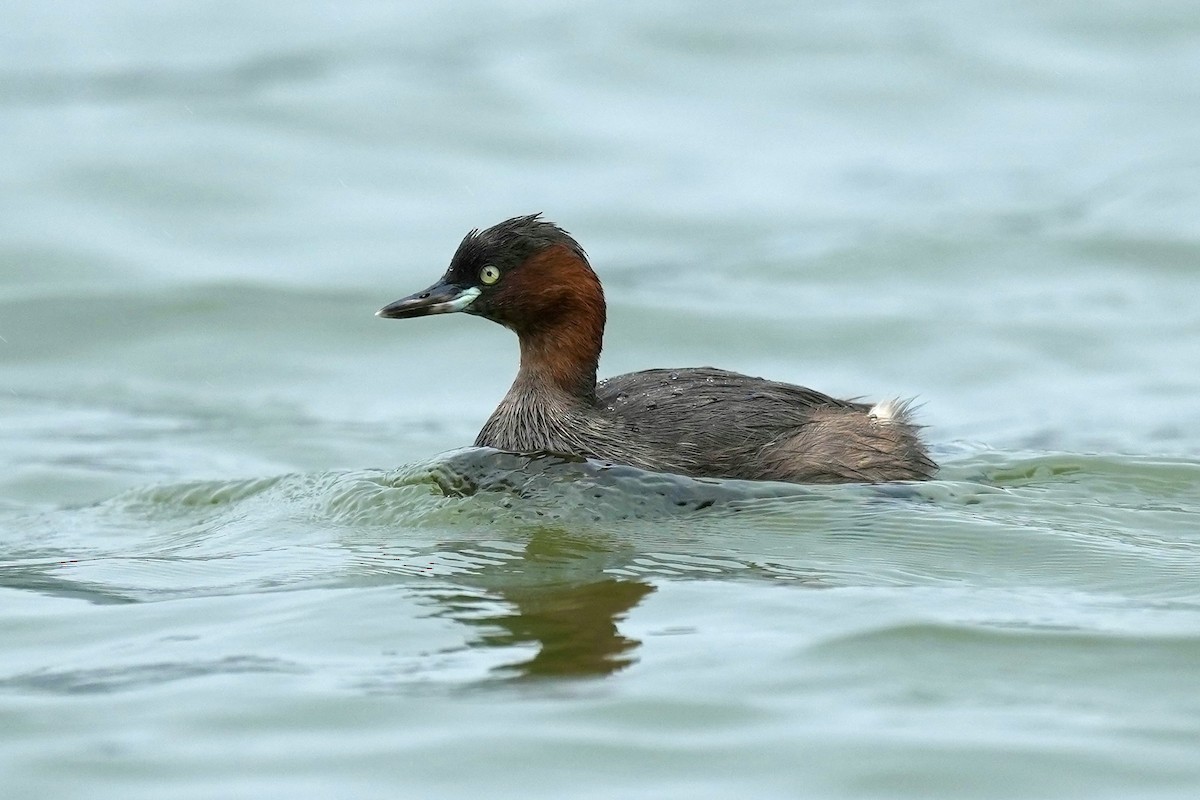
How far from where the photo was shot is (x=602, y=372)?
12555mm

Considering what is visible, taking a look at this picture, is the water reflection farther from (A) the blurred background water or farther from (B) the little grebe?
(B) the little grebe

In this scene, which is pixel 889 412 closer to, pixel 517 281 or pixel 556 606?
pixel 517 281

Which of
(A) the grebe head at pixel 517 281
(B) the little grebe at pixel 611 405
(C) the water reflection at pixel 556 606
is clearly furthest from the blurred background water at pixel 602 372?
(A) the grebe head at pixel 517 281

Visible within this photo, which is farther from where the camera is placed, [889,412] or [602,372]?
[602,372]

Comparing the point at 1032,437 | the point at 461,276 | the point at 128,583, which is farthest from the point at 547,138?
the point at 128,583

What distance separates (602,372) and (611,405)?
12.6ft

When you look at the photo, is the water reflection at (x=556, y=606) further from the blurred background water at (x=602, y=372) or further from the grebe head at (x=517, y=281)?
the grebe head at (x=517, y=281)

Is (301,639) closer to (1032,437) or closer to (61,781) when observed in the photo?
(61,781)

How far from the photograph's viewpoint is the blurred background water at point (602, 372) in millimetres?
5848

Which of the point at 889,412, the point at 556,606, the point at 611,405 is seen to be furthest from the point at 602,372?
the point at 556,606

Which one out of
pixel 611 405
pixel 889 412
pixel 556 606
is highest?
pixel 889 412

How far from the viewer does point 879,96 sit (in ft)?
56.9

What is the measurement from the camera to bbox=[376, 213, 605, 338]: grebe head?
8.67 metres

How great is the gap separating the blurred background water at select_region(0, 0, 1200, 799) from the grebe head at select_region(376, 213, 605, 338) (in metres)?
0.65
